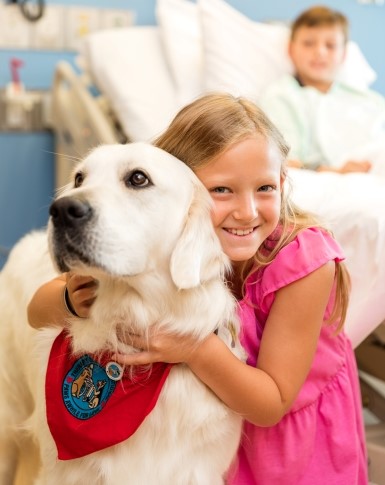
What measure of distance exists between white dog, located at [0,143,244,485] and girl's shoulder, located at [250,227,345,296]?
12 centimetres

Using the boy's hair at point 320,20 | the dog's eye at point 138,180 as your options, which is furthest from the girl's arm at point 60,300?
the boy's hair at point 320,20

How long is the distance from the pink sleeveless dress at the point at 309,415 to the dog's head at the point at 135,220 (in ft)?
0.55

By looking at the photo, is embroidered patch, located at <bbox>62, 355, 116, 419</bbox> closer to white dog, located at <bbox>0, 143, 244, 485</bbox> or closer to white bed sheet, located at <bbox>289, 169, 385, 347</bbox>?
white dog, located at <bbox>0, 143, 244, 485</bbox>

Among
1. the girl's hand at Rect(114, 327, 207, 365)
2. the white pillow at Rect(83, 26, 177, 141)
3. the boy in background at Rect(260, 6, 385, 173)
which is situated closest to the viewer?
the girl's hand at Rect(114, 327, 207, 365)

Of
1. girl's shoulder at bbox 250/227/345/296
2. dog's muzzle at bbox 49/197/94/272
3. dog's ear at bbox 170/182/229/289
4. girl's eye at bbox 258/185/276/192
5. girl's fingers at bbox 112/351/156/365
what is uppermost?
dog's muzzle at bbox 49/197/94/272

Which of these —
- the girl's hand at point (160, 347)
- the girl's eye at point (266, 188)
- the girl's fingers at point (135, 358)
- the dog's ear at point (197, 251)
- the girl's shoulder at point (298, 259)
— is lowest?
the girl's fingers at point (135, 358)

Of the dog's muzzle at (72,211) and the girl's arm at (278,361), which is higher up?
the dog's muzzle at (72,211)

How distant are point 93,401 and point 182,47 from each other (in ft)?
5.63

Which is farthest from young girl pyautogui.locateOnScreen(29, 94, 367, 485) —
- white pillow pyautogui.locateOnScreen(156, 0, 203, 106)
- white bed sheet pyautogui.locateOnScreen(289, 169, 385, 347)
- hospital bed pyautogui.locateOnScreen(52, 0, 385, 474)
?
white pillow pyautogui.locateOnScreen(156, 0, 203, 106)

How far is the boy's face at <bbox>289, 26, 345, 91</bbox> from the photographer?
2400 millimetres

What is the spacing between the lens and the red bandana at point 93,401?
1106 mm

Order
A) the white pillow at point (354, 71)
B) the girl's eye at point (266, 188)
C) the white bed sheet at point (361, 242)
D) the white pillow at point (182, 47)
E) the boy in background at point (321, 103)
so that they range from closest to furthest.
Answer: the girl's eye at point (266, 188)
the white bed sheet at point (361, 242)
the boy in background at point (321, 103)
the white pillow at point (182, 47)
the white pillow at point (354, 71)

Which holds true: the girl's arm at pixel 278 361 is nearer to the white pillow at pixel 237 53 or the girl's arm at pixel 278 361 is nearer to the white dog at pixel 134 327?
the white dog at pixel 134 327

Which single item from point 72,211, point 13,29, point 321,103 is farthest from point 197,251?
point 13,29
